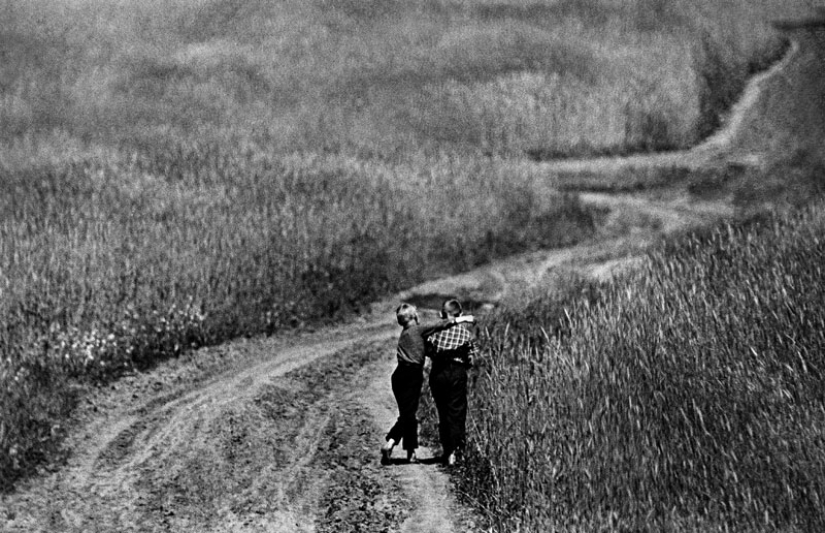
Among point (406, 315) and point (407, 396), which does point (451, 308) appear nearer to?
point (406, 315)

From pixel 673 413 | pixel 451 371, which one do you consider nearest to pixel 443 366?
pixel 451 371

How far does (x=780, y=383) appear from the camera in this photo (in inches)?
374

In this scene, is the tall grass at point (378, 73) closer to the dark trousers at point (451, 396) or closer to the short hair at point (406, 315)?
the short hair at point (406, 315)

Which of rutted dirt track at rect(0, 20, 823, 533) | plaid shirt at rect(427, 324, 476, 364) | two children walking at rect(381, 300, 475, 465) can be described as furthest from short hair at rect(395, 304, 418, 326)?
rutted dirt track at rect(0, 20, 823, 533)

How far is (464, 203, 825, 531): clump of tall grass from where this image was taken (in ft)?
27.4

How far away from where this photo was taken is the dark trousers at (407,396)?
11133 mm

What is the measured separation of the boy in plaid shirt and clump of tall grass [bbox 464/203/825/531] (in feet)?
0.97

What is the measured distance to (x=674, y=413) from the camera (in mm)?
9844

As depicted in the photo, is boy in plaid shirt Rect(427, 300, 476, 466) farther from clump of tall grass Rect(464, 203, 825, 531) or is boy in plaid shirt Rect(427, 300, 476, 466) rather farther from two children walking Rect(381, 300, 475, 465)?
clump of tall grass Rect(464, 203, 825, 531)

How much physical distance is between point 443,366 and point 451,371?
0.30 feet

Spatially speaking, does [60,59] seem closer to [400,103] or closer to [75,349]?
[400,103]

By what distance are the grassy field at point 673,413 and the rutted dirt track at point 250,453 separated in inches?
35.8

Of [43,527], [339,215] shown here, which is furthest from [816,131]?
[43,527]

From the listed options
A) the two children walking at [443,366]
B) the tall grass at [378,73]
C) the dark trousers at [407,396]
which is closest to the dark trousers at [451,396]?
the two children walking at [443,366]
